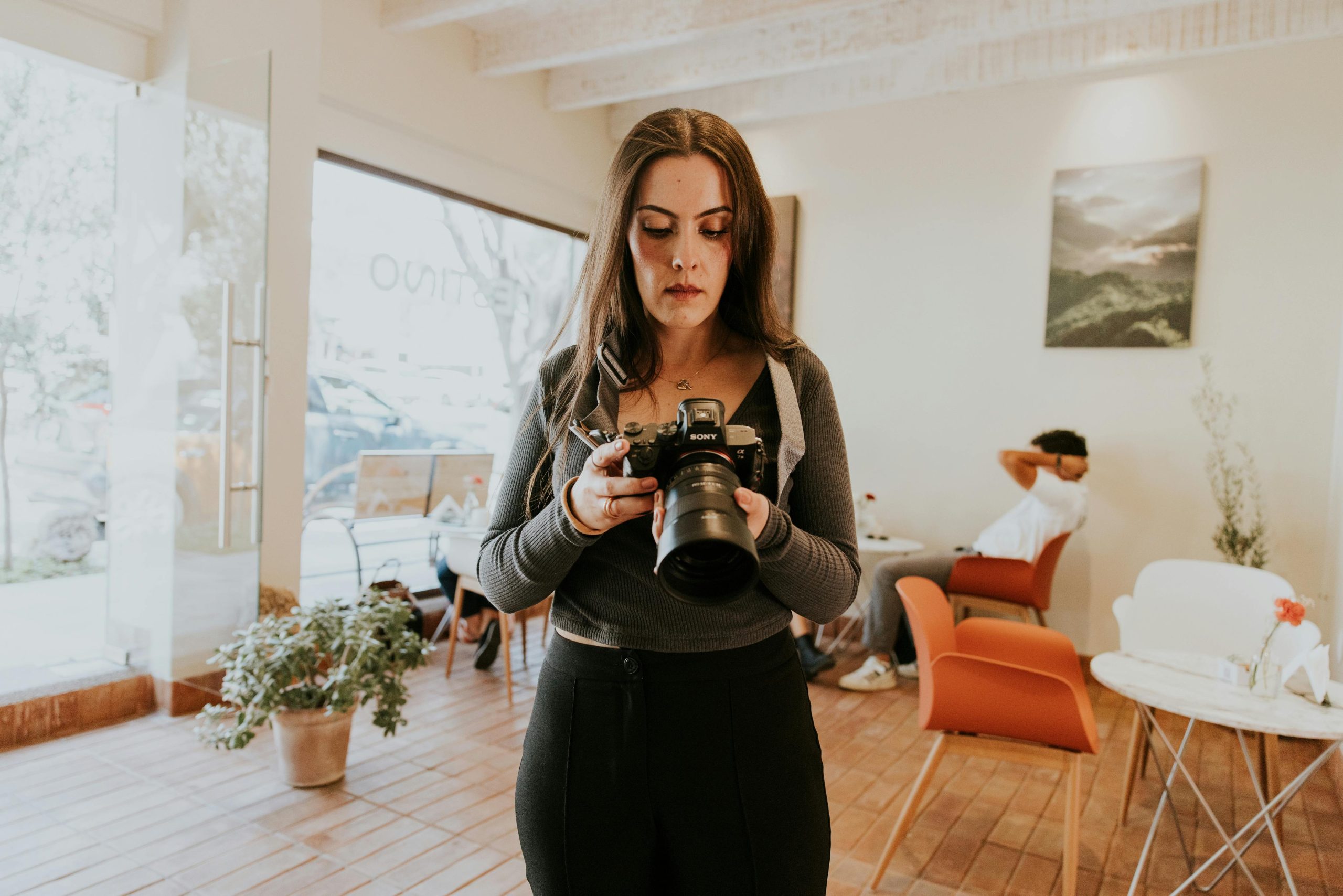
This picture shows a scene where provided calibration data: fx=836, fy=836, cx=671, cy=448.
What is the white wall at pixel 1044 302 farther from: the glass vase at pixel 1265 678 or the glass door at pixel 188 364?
the glass door at pixel 188 364

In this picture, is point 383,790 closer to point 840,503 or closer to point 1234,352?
point 840,503

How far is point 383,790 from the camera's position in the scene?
2682mm

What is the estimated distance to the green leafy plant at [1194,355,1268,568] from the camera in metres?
3.74

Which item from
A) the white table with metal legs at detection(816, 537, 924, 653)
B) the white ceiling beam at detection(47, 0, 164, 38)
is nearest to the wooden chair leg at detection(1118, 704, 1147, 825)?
the white table with metal legs at detection(816, 537, 924, 653)

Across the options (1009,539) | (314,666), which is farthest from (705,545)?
(1009,539)

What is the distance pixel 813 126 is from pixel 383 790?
13.7 feet

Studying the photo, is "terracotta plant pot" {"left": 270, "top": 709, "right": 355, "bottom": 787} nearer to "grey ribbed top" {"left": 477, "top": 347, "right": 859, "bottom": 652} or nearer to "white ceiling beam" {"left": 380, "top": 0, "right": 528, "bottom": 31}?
"grey ribbed top" {"left": 477, "top": 347, "right": 859, "bottom": 652}

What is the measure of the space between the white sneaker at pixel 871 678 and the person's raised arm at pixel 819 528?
3.23 metres

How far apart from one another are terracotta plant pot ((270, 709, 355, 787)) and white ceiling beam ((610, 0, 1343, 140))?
3.95 meters

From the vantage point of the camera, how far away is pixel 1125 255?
4.09 metres

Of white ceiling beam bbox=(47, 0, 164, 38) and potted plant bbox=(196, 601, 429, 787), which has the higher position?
white ceiling beam bbox=(47, 0, 164, 38)

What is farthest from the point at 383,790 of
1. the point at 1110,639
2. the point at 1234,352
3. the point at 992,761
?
the point at 1234,352

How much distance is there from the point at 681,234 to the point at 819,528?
1.15ft

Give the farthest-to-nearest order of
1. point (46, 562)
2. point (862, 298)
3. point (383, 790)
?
point (862, 298) → point (46, 562) → point (383, 790)
